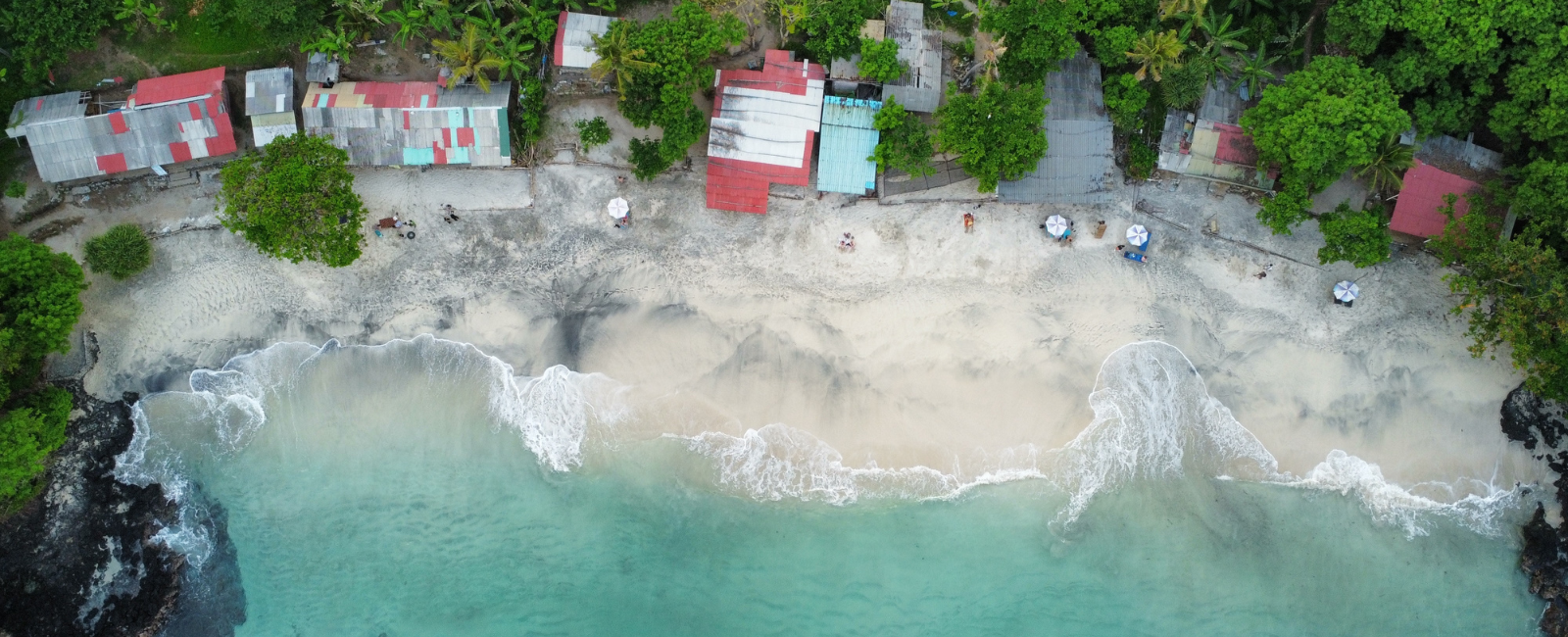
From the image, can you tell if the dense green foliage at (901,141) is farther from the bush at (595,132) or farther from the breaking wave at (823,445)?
the breaking wave at (823,445)

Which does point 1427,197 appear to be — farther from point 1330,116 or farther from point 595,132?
point 595,132

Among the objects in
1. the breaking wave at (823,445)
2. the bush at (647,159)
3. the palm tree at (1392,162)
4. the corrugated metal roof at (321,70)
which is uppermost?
the corrugated metal roof at (321,70)

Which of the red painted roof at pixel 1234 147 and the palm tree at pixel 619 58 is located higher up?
the palm tree at pixel 619 58

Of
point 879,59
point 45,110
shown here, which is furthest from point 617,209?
point 45,110

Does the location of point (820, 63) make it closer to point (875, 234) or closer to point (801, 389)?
point (875, 234)

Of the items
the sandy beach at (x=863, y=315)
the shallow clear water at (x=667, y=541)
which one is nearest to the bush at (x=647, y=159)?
the sandy beach at (x=863, y=315)

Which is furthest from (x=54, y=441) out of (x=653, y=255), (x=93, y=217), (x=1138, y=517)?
(x=1138, y=517)
